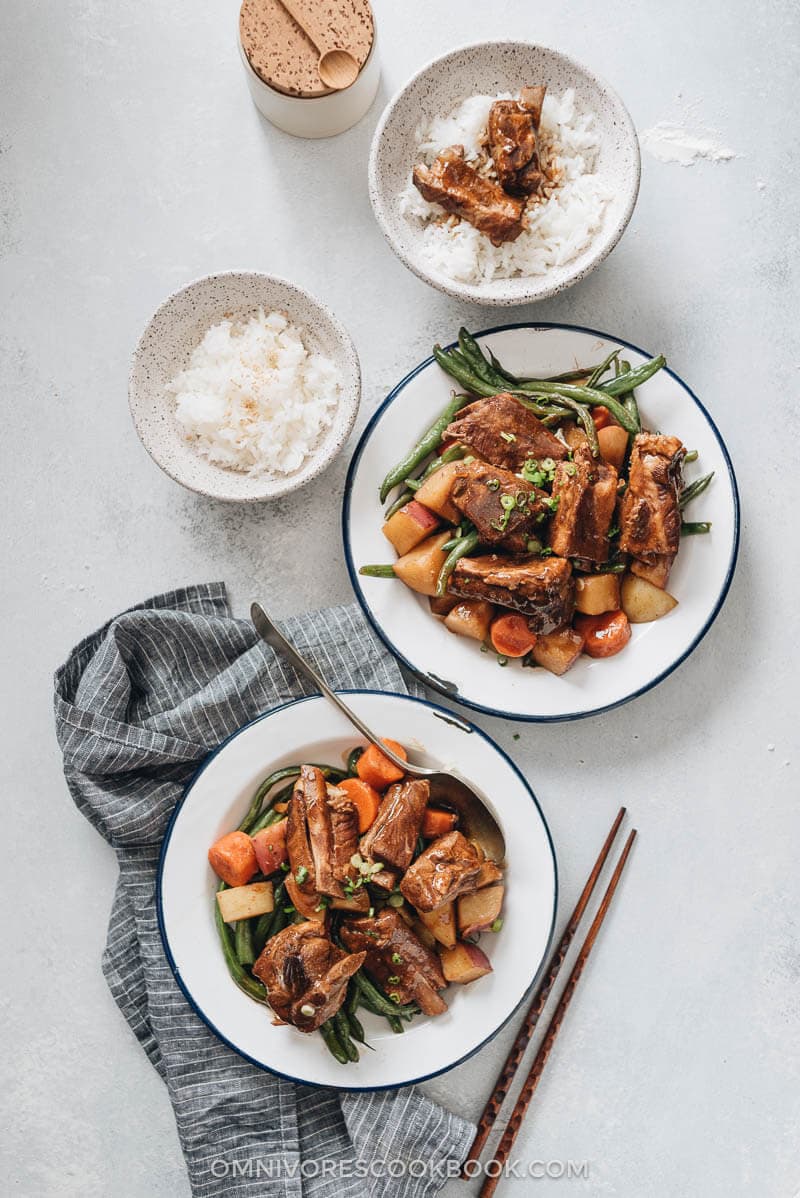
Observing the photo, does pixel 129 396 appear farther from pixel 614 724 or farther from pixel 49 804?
pixel 614 724

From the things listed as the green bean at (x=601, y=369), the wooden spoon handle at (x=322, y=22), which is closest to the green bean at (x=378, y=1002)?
the green bean at (x=601, y=369)

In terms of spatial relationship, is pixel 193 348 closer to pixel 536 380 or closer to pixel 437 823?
pixel 536 380

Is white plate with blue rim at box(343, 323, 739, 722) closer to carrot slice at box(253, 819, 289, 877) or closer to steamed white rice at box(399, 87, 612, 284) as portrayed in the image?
steamed white rice at box(399, 87, 612, 284)

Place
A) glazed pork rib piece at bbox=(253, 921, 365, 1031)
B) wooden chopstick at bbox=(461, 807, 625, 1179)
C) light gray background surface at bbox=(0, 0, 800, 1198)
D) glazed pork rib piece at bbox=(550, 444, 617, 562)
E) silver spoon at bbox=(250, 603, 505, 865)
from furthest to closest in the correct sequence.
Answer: light gray background surface at bbox=(0, 0, 800, 1198), wooden chopstick at bbox=(461, 807, 625, 1179), silver spoon at bbox=(250, 603, 505, 865), glazed pork rib piece at bbox=(550, 444, 617, 562), glazed pork rib piece at bbox=(253, 921, 365, 1031)

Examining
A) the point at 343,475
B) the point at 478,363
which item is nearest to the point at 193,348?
the point at 343,475

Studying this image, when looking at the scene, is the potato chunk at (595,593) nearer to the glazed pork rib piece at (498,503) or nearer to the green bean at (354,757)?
the glazed pork rib piece at (498,503)

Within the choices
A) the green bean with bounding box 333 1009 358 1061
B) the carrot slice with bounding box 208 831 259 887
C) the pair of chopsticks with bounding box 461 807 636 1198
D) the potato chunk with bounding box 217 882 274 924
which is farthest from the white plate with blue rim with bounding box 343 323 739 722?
the green bean with bounding box 333 1009 358 1061
